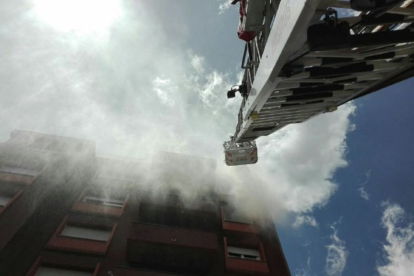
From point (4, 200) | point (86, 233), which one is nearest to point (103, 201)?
point (86, 233)

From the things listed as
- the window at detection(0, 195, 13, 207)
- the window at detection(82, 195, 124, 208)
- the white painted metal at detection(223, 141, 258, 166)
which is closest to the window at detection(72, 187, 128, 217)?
the window at detection(82, 195, 124, 208)

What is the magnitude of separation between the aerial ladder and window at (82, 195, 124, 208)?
1306 cm

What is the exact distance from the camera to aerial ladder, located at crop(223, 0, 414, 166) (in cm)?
226

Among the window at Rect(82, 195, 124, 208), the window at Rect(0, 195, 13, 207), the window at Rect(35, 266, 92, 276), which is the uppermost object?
the window at Rect(82, 195, 124, 208)

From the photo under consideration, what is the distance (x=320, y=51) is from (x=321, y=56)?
122 millimetres

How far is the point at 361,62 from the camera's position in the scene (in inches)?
159

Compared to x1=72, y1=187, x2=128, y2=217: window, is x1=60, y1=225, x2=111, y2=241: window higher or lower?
x1=72, y1=187, x2=128, y2=217: window

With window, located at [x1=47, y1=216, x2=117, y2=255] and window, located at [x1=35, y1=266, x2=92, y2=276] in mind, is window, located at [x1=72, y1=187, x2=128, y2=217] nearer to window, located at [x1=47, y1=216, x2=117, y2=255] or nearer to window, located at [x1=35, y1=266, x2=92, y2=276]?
window, located at [x1=47, y1=216, x2=117, y2=255]

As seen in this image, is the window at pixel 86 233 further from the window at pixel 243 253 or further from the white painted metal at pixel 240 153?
the white painted metal at pixel 240 153

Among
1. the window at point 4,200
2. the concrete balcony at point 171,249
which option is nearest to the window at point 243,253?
the concrete balcony at point 171,249

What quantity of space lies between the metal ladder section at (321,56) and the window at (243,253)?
11.0 metres

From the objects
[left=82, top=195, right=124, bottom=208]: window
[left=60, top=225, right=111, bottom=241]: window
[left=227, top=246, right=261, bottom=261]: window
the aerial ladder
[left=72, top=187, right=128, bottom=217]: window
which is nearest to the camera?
the aerial ladder

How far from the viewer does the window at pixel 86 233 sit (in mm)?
13906

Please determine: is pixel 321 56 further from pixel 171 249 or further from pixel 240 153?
pixel 171 249
